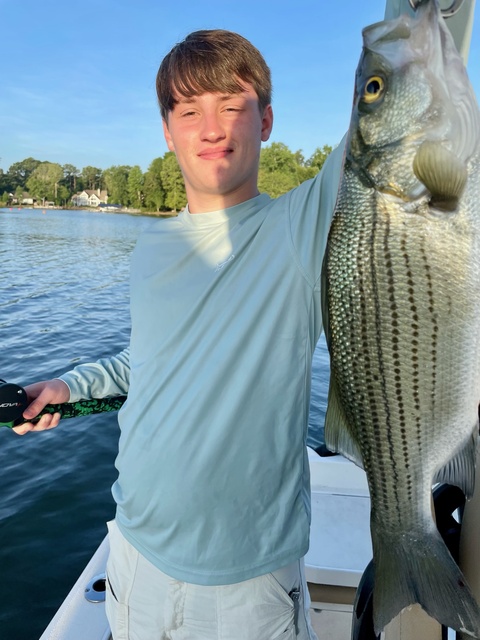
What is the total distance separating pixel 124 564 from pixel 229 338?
99 cm

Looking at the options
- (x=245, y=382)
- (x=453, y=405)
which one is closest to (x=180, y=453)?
(x=245, y=382)

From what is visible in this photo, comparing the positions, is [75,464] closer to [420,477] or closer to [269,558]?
[269,558]

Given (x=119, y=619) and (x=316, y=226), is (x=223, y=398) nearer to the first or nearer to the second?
(x=316, y=226)

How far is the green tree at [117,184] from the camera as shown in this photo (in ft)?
352

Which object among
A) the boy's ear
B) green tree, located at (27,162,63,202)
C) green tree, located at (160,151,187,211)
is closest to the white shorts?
the boy's ear

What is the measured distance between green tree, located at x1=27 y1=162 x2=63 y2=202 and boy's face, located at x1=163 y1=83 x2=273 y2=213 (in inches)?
4827

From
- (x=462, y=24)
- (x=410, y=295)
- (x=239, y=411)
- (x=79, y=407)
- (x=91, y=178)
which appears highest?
(x=91, y=178)

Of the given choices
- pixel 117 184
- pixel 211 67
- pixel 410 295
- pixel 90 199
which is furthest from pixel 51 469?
pixel 90 199

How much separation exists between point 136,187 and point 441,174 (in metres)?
105

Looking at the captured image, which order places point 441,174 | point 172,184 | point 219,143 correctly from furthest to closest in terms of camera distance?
1. point 172,184
2. point 219,143
3. point 441,174

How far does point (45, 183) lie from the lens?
376 ft

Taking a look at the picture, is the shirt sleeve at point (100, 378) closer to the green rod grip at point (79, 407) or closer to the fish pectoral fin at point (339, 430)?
the green rod grip at point (79, 407)

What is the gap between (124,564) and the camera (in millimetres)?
1975

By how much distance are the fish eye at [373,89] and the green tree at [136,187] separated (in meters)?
102
